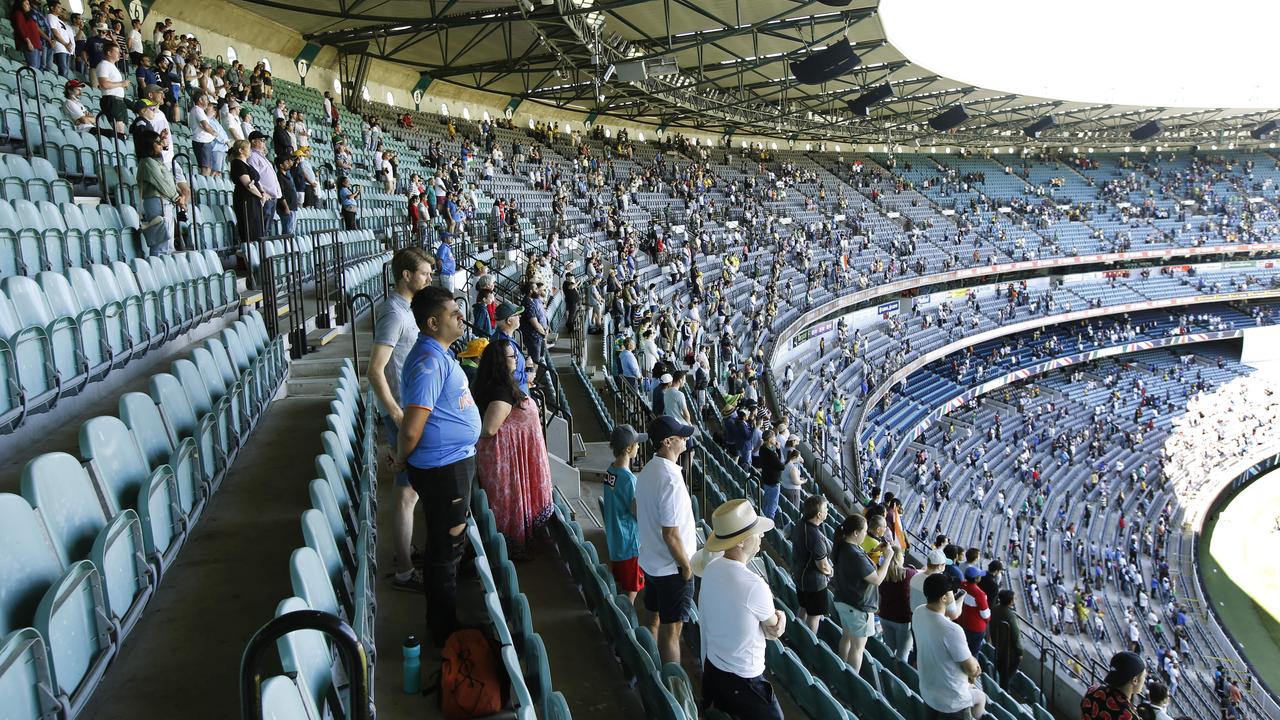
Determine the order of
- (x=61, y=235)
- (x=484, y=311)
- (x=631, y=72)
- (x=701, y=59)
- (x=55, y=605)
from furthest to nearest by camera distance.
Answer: (x=701, y=59)
(x=631, y=72)
(x=484, y=311)
(x=61, y=235)
(x=55, y=605)

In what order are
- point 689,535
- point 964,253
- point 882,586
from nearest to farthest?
1. point 689,535
2. point 882,586
3. point 964,253

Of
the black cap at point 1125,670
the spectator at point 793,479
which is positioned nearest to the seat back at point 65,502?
the black cap at point 1125,670

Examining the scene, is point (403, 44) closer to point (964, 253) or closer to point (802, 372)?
point (802, 372)

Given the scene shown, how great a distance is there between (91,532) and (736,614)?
2.17 metres

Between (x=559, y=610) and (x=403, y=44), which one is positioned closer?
(x=559, y=610)

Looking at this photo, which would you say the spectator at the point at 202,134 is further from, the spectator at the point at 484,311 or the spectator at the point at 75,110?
the spectator at the point at 484,311

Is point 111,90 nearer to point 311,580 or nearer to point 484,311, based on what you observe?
point 484,311

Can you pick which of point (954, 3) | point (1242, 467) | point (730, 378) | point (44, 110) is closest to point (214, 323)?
point (44, 110)

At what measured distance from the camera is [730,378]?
45.9ft

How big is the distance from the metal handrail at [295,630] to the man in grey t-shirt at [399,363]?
1.98 metres

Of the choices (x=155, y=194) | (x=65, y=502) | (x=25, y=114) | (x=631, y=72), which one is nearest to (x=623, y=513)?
(x=65, y=502)

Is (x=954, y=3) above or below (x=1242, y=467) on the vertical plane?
above

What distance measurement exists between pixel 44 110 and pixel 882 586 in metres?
8.39

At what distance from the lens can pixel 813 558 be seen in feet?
15.4
